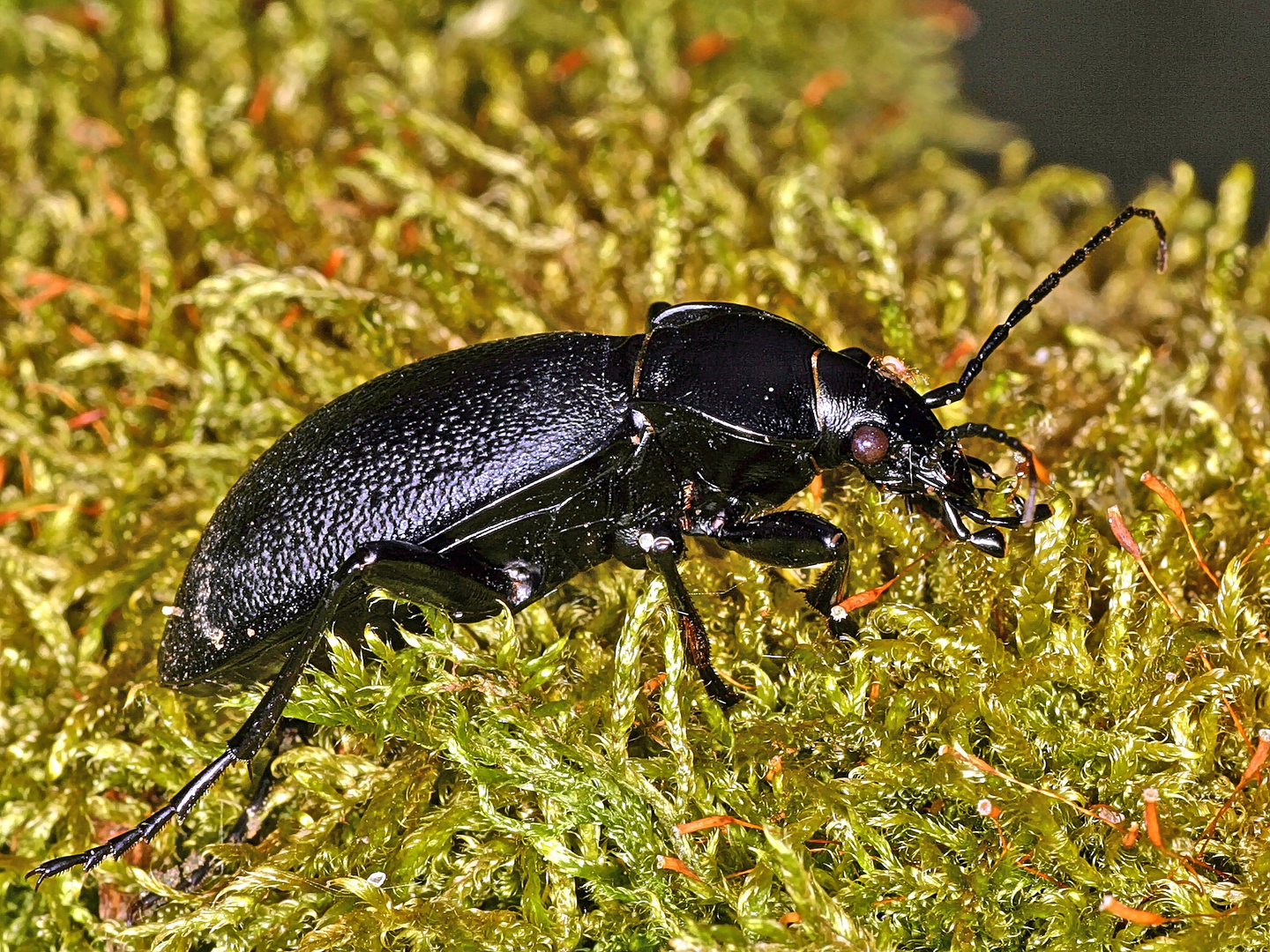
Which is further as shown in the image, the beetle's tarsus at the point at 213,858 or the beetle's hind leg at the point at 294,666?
the beetle's tarsus at the point at 213,858

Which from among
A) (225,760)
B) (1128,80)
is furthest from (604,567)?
(1128,80)

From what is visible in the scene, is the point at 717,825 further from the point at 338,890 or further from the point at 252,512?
the point at 252,512

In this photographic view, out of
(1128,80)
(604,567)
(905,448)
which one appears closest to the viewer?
(905,448)

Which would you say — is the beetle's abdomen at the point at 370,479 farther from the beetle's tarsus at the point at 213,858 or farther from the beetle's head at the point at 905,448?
the beetle's head at the point at 905,448

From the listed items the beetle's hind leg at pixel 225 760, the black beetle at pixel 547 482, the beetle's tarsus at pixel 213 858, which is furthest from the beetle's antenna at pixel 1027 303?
the beetle's tarsus at pixel 213 858

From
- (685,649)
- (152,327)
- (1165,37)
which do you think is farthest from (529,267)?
(1165,37)

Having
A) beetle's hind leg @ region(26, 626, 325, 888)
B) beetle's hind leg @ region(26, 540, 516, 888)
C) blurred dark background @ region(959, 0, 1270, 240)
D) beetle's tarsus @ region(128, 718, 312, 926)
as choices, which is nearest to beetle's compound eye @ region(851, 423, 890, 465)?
beetle's hind leg @ region(26, 540, 516, 888)

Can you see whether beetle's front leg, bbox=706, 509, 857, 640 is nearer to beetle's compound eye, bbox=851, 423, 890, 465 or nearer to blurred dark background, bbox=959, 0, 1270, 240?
beetle's compound eye, bbox=851, 423, 890, 465

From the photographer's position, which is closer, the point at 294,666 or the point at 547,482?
the point at 294,666

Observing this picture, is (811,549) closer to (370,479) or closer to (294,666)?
(370,479)
